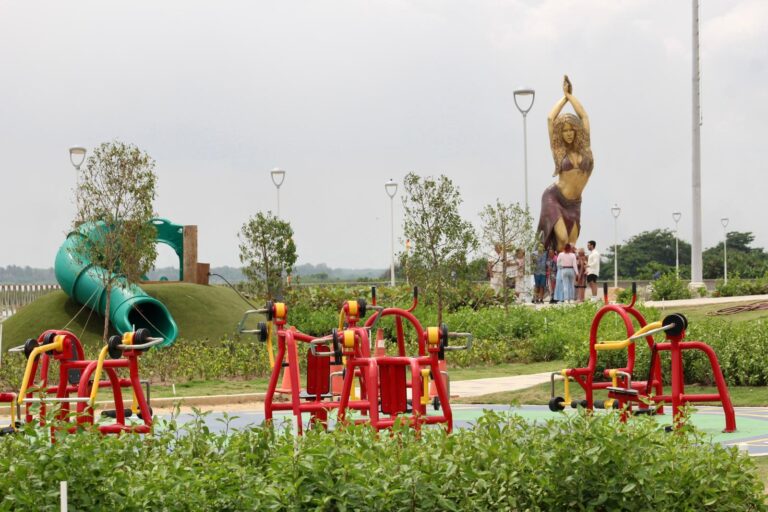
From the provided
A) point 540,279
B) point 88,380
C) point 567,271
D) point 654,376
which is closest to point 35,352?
point 88,380

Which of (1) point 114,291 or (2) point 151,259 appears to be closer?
(2) point 151,259

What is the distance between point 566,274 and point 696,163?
4.94m

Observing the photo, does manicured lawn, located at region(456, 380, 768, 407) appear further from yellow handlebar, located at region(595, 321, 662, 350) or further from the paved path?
yellow handlebar, located at region(595, 321, 662, 350)

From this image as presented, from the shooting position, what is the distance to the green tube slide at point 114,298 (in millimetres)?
25266

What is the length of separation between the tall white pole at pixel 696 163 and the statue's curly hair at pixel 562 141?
557 centimetres

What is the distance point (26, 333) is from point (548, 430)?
69.7ft

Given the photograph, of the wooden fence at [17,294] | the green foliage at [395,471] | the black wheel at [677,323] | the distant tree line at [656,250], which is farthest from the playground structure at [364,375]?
the distant tree line at [656,250]

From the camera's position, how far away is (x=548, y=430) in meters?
7.09

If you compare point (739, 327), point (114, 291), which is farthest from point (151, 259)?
point (739, 327)

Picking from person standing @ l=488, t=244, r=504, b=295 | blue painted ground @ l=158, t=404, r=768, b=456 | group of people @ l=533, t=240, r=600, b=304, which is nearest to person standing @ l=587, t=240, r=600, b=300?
group of people @ l=533, t=240, r=600, b=304

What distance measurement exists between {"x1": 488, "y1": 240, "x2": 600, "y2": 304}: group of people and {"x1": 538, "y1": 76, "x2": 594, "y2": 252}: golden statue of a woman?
3.26ft

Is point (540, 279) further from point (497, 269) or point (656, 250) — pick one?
point (656, 250)

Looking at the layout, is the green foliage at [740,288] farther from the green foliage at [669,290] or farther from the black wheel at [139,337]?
the black wheel at [139,337]

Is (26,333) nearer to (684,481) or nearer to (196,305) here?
(196,305)
